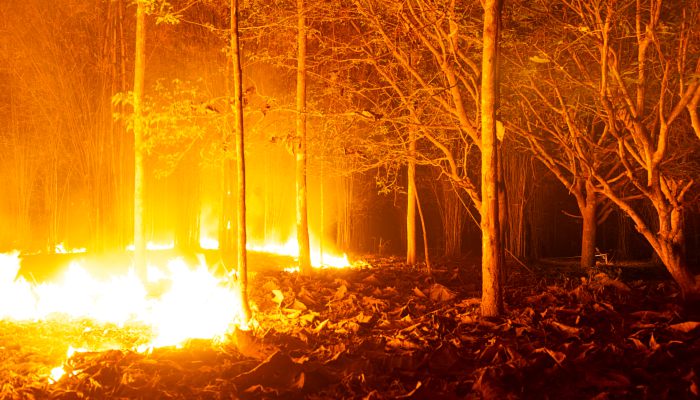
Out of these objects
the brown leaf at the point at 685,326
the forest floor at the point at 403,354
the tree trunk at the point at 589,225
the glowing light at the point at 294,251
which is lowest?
the forest floor at the point at 403,354

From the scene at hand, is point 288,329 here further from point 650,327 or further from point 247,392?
point 650,327

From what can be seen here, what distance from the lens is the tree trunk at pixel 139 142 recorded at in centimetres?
1277

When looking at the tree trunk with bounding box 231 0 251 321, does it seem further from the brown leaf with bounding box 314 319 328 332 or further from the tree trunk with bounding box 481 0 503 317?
the tree trunk with bounding box 481 0 503 317

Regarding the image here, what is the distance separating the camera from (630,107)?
10062 mm

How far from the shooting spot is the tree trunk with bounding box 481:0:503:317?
8.63m

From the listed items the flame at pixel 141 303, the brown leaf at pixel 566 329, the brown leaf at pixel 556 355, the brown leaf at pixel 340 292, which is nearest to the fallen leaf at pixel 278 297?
the flame at pixel 141 303

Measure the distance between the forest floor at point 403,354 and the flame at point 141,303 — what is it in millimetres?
506

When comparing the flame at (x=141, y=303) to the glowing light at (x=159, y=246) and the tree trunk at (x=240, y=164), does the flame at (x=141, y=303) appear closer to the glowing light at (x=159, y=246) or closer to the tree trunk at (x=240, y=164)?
the tree trunk at (x=240, y=164)

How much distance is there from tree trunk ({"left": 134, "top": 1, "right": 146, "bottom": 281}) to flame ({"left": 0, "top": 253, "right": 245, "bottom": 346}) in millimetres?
834

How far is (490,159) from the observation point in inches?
342

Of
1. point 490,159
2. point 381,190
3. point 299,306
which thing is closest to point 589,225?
point 381,190

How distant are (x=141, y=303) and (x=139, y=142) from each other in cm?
389

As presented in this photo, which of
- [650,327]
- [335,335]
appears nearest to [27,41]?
[335,335]

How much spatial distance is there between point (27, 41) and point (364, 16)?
48.7 ft
